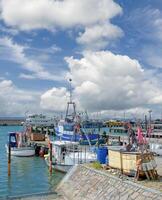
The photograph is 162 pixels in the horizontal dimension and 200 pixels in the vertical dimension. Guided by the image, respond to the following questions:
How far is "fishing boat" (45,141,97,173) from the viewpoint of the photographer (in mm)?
45953

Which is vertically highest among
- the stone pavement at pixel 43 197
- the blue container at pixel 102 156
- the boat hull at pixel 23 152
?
the blue container at pixel 102 156

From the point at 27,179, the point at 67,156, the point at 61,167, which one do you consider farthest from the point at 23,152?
the point at 67,156

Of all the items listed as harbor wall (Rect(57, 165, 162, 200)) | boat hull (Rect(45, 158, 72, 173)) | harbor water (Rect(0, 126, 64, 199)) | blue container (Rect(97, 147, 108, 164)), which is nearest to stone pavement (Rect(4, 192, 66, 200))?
harbor wall (Rect(57, 165, 162, 200))

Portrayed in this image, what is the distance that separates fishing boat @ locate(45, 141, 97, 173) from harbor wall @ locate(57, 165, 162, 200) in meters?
8.72

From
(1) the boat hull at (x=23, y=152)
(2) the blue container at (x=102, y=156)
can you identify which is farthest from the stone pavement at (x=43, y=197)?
(1) the boat hull at (x=23, y=152)

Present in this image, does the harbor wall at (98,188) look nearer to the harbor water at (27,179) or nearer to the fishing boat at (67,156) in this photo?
the harbor water at (27,179)

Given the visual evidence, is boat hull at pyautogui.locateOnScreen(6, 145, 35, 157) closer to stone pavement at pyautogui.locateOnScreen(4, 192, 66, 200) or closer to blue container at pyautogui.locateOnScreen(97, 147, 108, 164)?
blue container at pyautogui.locateOnScreen(97, 147, 108, 164)

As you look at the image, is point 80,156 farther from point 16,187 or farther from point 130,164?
point 130,164

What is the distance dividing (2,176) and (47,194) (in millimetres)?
16716

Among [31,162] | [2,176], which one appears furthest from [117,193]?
[31,162]

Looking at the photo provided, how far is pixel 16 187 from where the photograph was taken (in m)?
41.1

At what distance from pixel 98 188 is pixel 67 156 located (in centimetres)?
1789

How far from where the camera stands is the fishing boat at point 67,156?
4595 cm

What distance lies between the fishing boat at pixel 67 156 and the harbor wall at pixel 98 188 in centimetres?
872
